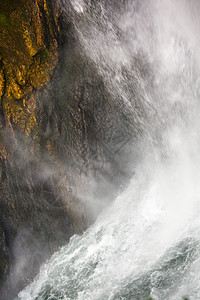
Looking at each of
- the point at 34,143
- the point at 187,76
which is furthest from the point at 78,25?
the point at 187,76

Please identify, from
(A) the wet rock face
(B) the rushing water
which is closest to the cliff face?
(A) the wet rock face

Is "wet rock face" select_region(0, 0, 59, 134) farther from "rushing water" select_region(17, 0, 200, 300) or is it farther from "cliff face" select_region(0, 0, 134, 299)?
"rushing water" select_region(17, 0, 200, 300)

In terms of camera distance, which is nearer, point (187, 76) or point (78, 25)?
point (78, 25)

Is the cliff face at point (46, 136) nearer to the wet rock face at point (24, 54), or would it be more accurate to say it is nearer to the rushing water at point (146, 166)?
the wet rock face at point (24, 54)

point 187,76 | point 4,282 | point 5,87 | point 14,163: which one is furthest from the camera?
point 187,76

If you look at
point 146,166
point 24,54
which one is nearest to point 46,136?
point 24,54

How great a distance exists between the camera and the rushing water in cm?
374

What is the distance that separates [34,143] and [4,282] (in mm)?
2418

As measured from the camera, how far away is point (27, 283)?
15.8 feet

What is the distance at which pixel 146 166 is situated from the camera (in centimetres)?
513

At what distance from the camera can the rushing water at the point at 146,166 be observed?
12.3 feet

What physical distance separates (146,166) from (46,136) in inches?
75.7

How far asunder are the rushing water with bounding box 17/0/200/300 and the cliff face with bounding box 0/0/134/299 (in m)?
0.25

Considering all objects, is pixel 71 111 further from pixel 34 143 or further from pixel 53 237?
pixel 53 237
